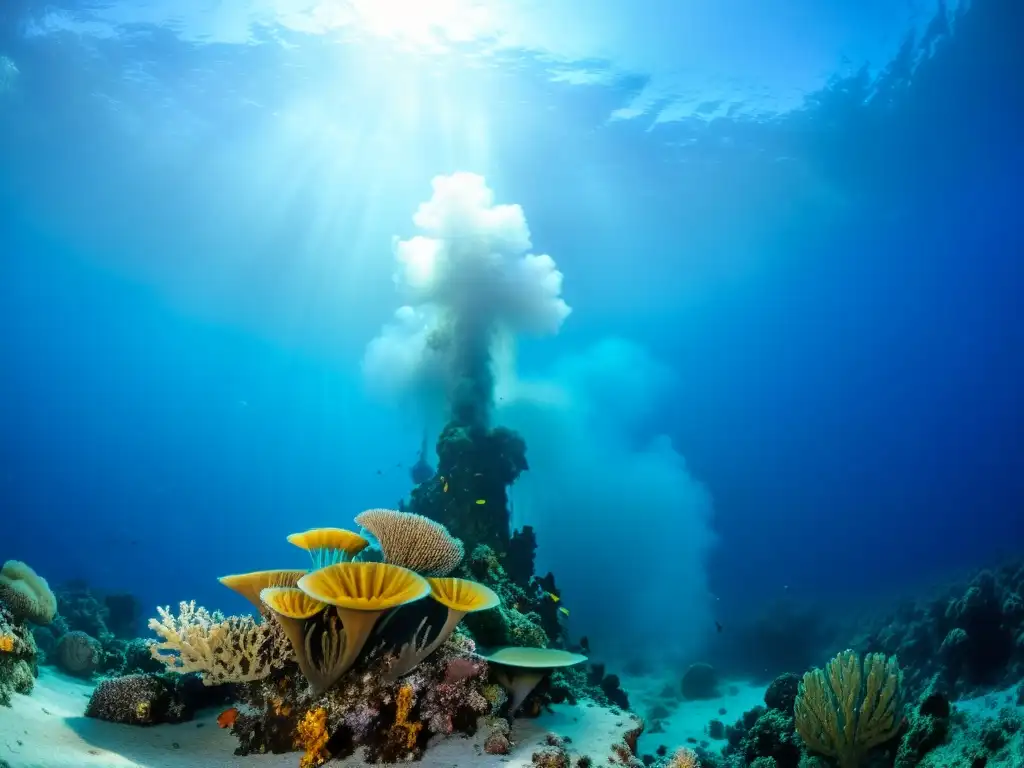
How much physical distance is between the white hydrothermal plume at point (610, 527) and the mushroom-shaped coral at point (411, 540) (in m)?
23.0

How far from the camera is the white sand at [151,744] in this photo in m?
4.32

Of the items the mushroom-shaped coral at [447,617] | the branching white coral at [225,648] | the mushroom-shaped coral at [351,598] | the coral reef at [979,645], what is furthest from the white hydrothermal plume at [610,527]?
the mushroom-shaped coral at [351,598]

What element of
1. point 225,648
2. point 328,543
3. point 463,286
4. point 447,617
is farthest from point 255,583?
point 463,286

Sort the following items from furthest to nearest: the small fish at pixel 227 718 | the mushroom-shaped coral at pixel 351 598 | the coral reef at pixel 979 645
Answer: the coral reef at pixel 979 645 < the small fish at pixel 227 718 < the mushroom-shaped coral at pixel 351 598

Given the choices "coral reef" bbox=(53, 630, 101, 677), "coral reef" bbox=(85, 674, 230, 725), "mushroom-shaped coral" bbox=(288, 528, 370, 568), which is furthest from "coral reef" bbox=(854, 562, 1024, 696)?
"coral reef" bbox=(53, 630, 101, 677)

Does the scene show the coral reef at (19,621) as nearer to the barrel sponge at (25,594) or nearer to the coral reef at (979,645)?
the barrel sponge at (25,594)

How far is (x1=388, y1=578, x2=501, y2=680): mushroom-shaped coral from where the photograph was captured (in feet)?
17.0

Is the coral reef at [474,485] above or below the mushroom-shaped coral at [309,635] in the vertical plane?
above

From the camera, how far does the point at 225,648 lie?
5242 millimetres

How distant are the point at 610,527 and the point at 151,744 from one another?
2146 inches

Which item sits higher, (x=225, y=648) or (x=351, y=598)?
(x=351, y=598)

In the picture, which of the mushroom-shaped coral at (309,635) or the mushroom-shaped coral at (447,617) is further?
the mushroom-shaped coral at (447,617)

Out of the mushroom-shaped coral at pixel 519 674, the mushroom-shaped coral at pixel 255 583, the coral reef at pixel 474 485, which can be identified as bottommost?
the mushroom-shaped coral at pixel 519 674

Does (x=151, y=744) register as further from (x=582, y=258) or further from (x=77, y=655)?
(x=582, y=258)
